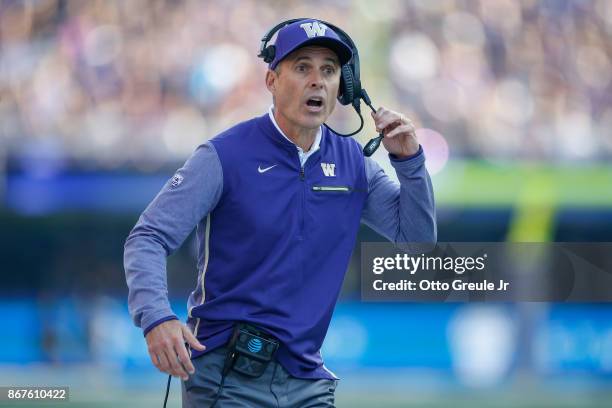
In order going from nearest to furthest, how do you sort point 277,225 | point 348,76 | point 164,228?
point 164,228
point 277,225
point 348,76

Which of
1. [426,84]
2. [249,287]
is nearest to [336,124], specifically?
[426,84]

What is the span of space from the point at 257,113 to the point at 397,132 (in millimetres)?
3322

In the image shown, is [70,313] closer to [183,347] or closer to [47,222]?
[47,222]

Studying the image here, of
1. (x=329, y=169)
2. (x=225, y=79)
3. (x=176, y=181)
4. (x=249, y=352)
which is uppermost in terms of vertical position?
(x=225, y=79)

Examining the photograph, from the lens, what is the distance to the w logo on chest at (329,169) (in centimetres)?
288

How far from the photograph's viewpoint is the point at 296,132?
9.47ft

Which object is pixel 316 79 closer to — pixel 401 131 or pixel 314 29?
pixel 314 29

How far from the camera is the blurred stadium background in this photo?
5965mm

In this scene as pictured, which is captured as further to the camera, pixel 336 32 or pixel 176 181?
pixel 336 32

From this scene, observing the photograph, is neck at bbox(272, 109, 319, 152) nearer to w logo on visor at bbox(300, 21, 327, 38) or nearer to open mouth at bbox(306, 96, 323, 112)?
open mouth at bbox(306, 96, 323, 112)

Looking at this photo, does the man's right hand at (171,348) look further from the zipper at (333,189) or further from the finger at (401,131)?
the finger at (401,131)

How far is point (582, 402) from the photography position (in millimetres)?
5945

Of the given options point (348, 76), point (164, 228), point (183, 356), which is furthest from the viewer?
point (348, 76)

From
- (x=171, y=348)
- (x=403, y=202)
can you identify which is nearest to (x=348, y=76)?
(x=403, y=202)
